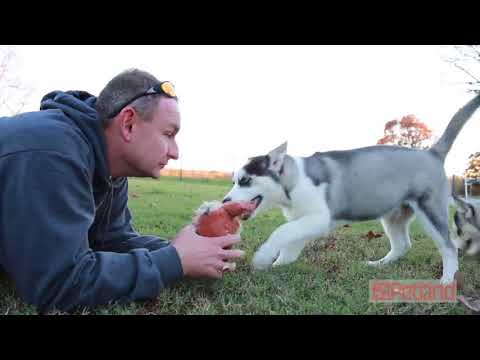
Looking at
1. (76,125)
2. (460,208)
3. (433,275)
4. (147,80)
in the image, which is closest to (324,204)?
(433,275)

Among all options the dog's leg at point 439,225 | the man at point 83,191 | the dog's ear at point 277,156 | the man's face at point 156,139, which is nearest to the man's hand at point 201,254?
the man at point 83,191

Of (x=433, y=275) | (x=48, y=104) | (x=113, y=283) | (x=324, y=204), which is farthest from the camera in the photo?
(x=324, y=204)

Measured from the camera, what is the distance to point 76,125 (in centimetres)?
223

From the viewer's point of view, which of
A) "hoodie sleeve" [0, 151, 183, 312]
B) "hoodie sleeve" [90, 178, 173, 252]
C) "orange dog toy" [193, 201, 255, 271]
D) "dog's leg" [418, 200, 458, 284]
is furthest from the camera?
"dog's leg" [418, 200, 458, 284]

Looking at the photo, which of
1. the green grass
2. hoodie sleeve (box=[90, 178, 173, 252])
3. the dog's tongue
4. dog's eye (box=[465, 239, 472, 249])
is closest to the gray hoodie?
the green grass

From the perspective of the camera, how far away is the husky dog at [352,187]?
3508 mm

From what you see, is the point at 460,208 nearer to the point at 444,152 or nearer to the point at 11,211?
the point at 444,152

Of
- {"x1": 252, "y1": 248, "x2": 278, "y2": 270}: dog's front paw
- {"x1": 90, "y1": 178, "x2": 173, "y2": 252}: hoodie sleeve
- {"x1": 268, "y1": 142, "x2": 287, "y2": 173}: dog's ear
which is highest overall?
{"x1": 268, "y1": 142, "x2": 287, "y2": 173}: dog's ear

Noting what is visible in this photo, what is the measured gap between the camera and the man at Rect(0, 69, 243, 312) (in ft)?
6.19

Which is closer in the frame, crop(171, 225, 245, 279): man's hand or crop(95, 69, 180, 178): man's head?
crop(171, 225, 245, 279): man's hand

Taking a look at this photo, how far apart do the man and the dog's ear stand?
1.25 meters

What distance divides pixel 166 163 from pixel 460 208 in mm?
3073

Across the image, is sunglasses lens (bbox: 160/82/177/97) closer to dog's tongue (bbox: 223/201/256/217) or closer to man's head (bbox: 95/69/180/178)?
man's head (bbox: 95/69/180/178)

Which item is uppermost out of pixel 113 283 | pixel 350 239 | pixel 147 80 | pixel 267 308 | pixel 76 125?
pixel 147 80
